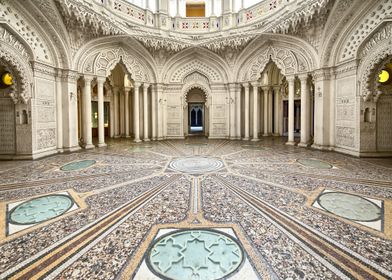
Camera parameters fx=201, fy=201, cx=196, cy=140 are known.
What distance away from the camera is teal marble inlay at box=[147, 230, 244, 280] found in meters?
1.83

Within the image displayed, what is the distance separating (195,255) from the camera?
2.05 m

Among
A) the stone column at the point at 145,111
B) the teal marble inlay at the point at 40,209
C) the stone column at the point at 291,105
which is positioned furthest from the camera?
the stone column at the point at 145,111

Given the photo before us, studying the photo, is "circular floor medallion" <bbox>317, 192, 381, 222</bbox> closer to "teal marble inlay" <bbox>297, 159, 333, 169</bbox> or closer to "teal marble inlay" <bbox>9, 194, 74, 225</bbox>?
"teal marble inlay" <bbox>297, 159, 333, 169</bbox>

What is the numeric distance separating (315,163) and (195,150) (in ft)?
15.3

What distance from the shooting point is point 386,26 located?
6.02 metres

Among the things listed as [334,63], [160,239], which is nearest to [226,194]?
[160,239]

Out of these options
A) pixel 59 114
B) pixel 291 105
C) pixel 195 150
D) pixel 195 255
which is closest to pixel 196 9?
pixel 291 105

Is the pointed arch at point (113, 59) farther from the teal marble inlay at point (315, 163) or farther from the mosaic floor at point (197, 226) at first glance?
the teal marble inlay at point (315, 163)

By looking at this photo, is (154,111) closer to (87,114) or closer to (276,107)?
(87,114)

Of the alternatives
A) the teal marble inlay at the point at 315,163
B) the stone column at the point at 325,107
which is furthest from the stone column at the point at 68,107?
the stone column at the point at 325,107

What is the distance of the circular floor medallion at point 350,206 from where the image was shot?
283 cm

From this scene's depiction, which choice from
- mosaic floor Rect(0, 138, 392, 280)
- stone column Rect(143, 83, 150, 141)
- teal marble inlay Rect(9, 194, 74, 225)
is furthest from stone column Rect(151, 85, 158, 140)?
teal marble inlay Rect(9, 194, 74, 225)

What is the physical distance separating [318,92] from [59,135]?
36.2 ft

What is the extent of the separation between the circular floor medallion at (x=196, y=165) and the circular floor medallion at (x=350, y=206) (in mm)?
2766
